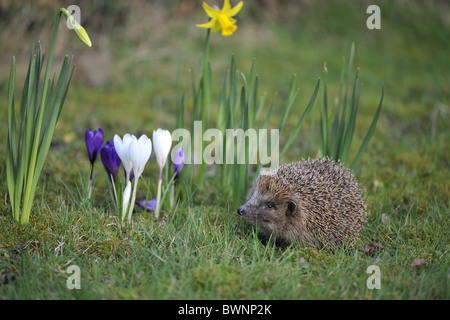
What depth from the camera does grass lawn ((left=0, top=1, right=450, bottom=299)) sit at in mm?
2727

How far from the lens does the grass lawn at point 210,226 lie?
2.73 m

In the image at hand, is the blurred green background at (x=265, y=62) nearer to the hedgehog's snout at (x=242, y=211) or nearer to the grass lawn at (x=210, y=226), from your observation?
the grass lawn at (x=210, y=226)

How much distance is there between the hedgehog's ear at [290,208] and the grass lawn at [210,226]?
0.27 metres

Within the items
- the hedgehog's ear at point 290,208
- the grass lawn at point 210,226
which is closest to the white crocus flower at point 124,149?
the grass lawn at point 210,226

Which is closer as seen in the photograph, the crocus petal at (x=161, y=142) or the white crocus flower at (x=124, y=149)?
the white crocus flower at (x=124, y=149)

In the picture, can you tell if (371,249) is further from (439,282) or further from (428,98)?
(428,98)

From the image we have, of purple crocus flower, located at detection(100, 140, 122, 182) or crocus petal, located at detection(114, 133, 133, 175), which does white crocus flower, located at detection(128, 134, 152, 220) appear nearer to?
crocus petal, located at detection(114, 133, 133, 175)

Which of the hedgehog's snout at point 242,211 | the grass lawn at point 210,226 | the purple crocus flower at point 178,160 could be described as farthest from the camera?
the purple crocus flower at point 178,160

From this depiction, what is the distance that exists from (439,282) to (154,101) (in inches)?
216

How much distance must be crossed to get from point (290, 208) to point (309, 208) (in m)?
0.14

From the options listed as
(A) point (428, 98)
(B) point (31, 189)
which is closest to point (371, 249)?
(B) point (31, 189)

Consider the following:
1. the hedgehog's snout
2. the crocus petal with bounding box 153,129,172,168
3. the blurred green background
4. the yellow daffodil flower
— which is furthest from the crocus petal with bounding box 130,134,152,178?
the blurred green background

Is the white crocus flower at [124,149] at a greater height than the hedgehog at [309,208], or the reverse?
the white crocus flower at [124,149]
